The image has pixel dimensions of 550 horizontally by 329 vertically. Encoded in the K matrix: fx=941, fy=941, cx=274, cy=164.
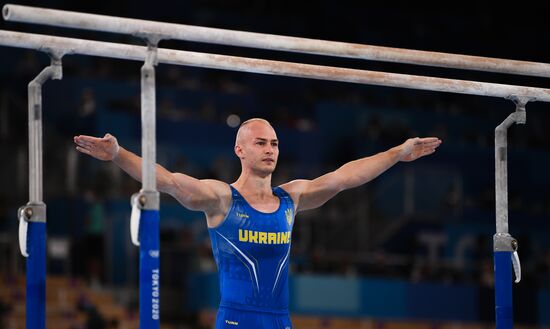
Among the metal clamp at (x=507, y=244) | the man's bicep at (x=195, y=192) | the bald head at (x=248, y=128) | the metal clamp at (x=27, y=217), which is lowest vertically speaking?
the metal clamp at (x=507, y=244)

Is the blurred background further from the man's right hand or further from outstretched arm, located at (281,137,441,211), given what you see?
the man's right hand

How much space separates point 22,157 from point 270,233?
12518mm

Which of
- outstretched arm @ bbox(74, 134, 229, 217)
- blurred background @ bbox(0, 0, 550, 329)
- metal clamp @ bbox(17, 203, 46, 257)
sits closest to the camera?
metal clamp @ bbox(17, 203, 46, 257)

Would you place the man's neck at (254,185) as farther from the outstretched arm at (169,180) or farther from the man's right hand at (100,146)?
the man's right hand at (100,146)

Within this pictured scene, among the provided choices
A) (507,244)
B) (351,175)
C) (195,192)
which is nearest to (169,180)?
(195,192)

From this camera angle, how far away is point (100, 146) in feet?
21.5

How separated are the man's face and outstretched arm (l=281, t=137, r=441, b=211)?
41 cm

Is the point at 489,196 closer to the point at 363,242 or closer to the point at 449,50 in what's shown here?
the point at 363,242

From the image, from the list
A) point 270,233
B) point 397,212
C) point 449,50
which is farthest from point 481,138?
point 270,233

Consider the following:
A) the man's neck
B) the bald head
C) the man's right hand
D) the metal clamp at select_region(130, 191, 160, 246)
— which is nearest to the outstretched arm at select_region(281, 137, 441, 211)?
the man's neck

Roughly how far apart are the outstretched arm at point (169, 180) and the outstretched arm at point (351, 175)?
30.0 inches

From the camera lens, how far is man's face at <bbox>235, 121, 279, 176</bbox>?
758cm

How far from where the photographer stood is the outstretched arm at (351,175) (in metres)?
7.90

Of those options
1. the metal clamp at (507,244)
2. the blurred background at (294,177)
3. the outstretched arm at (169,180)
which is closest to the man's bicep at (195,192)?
the outstretched arm at (169,180)
